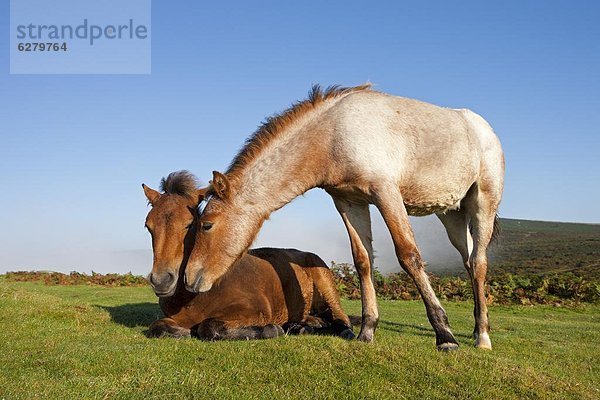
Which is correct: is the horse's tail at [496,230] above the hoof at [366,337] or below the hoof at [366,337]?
above

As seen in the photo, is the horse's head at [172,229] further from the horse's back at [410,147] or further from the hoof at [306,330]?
the horse's back at [410,147]

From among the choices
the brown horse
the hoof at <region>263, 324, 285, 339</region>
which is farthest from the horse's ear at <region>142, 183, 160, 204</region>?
the hoof at <region>263, 324, 285, 339</region>

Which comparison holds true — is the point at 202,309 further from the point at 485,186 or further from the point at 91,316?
the point at 485,186

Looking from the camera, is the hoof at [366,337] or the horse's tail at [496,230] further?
the horse's tail at [496,230]

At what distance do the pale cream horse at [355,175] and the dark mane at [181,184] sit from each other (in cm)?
36

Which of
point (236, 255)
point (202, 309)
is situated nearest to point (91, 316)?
point (202, 309)

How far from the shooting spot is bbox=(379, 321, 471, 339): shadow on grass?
32.0ft

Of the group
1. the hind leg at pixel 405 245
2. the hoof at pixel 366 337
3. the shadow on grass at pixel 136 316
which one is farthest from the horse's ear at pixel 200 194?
the hoof at pixel 366 337

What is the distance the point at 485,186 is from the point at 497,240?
187 cm

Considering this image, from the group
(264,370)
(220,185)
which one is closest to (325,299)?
(220,185)

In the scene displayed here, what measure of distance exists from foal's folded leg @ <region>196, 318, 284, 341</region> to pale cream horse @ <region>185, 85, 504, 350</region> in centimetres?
54

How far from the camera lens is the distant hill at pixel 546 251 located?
24028 mm

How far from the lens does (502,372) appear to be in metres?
5.73

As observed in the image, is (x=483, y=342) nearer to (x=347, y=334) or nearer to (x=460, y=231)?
(x=460, y=231)
